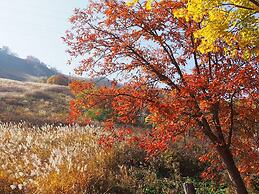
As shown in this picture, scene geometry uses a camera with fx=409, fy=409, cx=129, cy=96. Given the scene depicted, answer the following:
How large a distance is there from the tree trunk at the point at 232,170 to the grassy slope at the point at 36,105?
56.4ft

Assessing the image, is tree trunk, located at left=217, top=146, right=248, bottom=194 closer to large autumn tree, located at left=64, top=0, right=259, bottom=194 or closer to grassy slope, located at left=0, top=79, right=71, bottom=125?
large autumn tree, located at left=64, top=0, right=259, bottom=194

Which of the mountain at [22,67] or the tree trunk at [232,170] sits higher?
the mountain at [22,67]

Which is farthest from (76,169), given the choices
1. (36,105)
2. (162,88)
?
(36,105)

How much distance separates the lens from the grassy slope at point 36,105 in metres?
27.5

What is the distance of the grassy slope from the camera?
27500mm

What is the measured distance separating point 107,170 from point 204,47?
514 cm

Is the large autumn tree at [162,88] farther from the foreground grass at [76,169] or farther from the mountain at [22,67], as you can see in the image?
the mountain at [22,67]

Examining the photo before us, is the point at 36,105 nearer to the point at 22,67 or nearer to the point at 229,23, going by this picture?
the point at 229,23

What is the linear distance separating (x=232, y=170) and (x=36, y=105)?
28.7 meters

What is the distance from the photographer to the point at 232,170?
10242mm

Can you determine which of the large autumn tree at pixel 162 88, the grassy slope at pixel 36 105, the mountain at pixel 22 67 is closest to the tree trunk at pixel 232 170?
the large autumn tree at pixel 162 88

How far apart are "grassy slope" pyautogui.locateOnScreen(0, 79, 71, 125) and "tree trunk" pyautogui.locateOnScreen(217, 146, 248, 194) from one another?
1718cm

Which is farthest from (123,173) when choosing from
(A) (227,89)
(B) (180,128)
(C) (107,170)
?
(A) (227,89)

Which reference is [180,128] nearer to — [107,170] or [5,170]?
Answer: [107,170]
